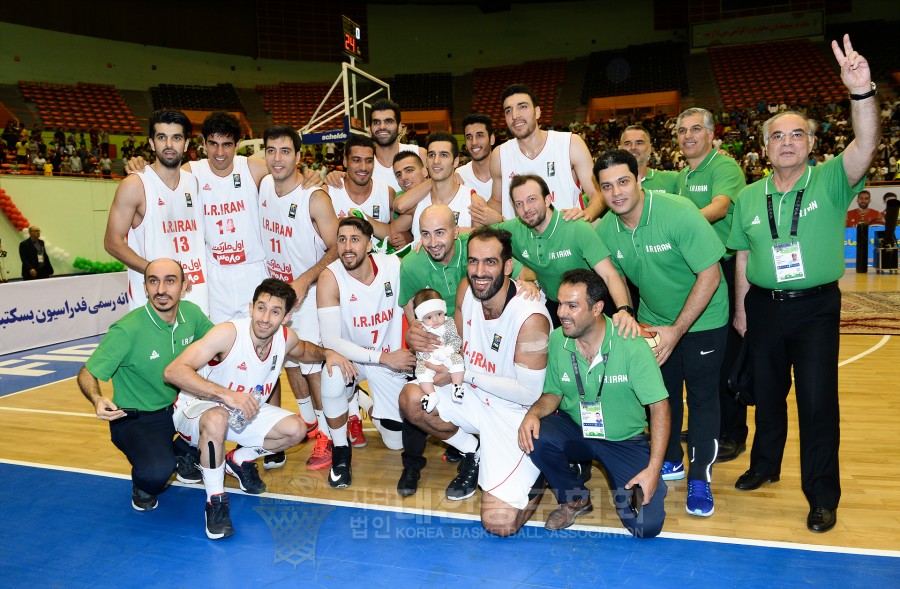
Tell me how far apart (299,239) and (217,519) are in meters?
2.29

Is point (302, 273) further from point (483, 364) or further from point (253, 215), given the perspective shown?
point (483, 364)

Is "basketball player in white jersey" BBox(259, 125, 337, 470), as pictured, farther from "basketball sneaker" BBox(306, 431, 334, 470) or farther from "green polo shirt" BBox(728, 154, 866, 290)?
"green polo shirt" BBox(728, 154, 866, 290)

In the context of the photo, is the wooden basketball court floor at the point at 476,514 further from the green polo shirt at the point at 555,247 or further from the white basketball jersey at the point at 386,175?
the white basketball jersey at the point at 386,175

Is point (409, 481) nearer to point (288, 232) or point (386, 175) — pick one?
point (288, 232)

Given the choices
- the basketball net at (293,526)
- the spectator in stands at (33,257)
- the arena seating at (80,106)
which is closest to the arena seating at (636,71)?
the arena seating at (80,106)

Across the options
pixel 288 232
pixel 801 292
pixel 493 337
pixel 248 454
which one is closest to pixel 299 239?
pixel 288 232

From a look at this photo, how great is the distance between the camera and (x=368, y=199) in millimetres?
5449

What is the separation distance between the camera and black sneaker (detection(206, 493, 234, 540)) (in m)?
3.59

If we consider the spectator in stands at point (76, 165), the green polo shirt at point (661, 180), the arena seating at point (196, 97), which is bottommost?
the green polo shirt at point (661, 180)

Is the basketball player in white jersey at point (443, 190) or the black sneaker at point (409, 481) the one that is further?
the basketball player in white jersey at point (443, 190)

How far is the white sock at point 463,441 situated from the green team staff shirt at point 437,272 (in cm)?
83

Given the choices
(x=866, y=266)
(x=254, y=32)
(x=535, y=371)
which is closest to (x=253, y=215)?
(x=535, y=371)

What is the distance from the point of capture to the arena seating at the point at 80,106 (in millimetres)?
22453

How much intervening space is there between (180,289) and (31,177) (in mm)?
14418
